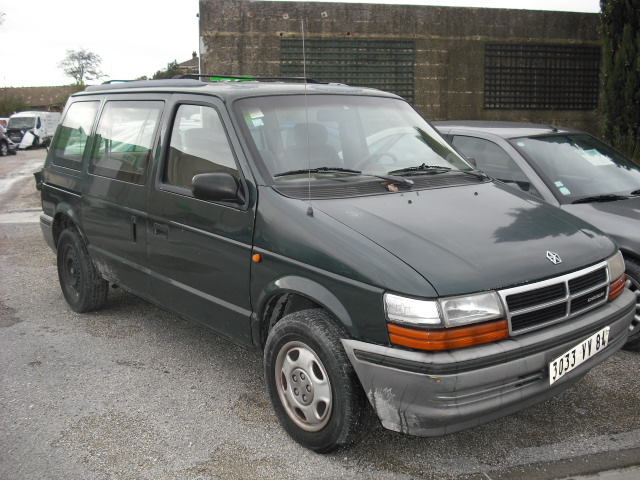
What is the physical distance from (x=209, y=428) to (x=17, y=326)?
268 centimetres

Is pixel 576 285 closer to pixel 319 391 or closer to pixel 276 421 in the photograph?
pixel 319 391

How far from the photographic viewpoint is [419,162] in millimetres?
4090

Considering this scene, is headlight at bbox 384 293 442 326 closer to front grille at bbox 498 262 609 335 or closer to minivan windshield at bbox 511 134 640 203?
front grille at bbox 498 262 609 335

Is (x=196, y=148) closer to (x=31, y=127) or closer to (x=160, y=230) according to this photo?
(x=160, y=230)

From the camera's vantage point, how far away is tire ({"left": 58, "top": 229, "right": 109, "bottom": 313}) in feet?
17.6

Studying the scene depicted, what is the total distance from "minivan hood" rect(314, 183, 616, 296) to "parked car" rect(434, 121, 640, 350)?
1140 millimetres

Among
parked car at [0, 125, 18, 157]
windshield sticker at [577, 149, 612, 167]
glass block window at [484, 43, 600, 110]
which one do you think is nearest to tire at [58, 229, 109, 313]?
windshield sticker at [577, 149, 612, 167]

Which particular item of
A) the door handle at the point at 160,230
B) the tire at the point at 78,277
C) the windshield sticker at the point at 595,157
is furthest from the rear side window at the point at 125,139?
the windshield sticker at the point at 595,157

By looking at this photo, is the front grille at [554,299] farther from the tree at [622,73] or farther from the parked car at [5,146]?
the parked car at [5,146]

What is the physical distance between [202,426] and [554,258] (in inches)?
84.0

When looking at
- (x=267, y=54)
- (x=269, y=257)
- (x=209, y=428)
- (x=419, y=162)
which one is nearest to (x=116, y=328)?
(x=209, y=428)

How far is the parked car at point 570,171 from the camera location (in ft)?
15.1

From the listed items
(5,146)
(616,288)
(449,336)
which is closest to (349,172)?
(449,336)

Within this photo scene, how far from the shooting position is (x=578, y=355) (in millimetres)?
3080
